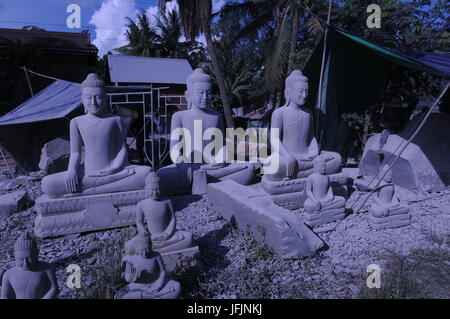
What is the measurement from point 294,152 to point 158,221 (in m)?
3.08

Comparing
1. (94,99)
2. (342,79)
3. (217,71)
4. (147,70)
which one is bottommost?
(94,99)

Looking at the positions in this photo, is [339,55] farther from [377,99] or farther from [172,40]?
[172,40]

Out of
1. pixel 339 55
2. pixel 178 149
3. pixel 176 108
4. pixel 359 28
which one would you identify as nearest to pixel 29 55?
pixel 176 108

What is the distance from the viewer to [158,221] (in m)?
3.24

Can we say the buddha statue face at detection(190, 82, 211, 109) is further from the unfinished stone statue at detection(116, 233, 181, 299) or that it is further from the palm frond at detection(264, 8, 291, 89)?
the palm frond at detection(264, 8, 291, 89)

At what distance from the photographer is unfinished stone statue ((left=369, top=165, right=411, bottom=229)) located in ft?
14.1

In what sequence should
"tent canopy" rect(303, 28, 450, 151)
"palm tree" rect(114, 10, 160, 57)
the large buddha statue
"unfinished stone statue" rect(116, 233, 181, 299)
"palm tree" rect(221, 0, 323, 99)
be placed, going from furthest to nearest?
"palm tree" rect(114, 10, 160, 57) < "palm tree" rect(221, 0, 323, 99) < "tent canopy" rect(303, 28, 450, 151) < the large buddha statue < "unfinished stone statue" rect(116, 233, 181, 299)

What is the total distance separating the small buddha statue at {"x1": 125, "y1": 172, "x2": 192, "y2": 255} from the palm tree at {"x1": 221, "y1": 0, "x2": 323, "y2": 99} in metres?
8.37

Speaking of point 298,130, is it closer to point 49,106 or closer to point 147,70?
point 49,106

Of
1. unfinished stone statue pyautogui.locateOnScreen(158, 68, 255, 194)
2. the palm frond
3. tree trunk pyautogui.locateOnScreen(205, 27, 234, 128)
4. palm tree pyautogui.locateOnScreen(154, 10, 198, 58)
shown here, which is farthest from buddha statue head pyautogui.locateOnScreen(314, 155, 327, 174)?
palm tree pyautogui.locateOnScreen(154, 10, 198, 58)

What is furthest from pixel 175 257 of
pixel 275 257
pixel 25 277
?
pixel 25 277

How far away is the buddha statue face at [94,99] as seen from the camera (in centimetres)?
432

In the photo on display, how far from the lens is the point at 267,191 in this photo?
5.01 m
